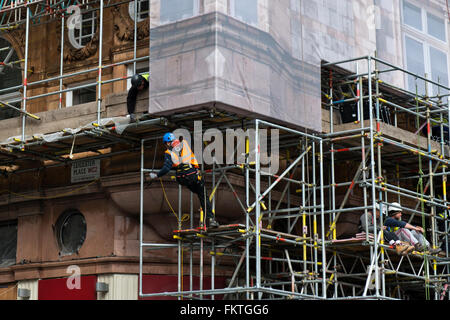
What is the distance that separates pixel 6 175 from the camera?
96.0ft

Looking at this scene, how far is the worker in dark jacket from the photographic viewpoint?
24.5 metres

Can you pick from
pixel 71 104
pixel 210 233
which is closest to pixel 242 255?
pixel 210 233

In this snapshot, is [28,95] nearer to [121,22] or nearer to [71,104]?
[71,104]

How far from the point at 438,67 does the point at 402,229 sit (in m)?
6.43

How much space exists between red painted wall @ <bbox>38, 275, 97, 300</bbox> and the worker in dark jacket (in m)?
4.78

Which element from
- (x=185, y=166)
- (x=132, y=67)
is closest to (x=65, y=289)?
(x=185, y=166)

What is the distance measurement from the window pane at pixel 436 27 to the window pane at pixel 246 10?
25.8ft

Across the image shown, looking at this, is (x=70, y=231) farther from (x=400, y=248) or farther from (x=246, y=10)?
(x=400, y=248)

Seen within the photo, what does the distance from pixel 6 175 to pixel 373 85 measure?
410 inches

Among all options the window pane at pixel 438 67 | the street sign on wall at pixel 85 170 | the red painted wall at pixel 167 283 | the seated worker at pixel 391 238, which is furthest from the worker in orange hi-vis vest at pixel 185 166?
the window pane at pixel 438 67

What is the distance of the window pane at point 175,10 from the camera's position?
24.2 metres

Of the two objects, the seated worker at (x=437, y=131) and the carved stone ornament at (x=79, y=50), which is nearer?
the carved stone ornament at (x=79, y=50)

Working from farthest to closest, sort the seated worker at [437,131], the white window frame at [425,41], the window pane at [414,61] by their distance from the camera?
the seated worker at [437,131] → the white window frame at [425,41] → the window pane at [414,61]

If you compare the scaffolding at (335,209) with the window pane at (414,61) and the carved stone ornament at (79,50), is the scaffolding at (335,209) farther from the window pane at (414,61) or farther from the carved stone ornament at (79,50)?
the carved stone ornament at (79,50)
